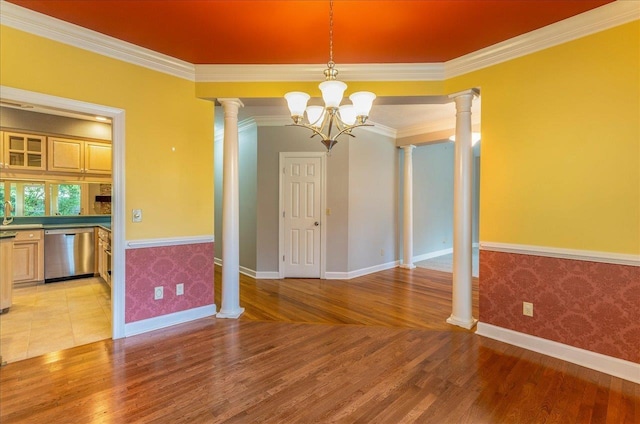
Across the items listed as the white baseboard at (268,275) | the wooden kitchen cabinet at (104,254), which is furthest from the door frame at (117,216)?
the white baseboard at (268,275)

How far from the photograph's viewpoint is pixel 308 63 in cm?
301

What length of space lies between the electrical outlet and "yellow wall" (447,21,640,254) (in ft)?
10.8

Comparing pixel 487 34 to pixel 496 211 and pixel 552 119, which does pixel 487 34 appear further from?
pixel 496 211

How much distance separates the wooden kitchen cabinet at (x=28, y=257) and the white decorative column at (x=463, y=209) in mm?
5937

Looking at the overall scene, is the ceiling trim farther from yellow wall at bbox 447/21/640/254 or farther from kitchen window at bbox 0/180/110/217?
kitchen window at bbox 0/180/110/217

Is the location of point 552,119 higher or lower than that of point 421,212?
higher

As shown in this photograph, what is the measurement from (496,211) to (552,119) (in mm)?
882

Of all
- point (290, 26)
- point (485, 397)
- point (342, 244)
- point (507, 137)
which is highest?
point (290, 26)

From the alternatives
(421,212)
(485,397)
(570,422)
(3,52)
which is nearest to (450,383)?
(485,397)

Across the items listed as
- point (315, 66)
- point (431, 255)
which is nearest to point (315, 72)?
point (315, 66)

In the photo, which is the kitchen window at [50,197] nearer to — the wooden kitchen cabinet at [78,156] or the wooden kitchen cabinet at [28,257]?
the wooden kitchen cabinet at [78,156]

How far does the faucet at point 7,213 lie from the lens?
455cm

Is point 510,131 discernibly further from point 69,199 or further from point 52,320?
point 69,199

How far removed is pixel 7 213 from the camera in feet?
15.0
